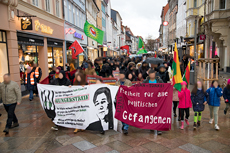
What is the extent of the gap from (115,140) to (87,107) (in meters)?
1.24

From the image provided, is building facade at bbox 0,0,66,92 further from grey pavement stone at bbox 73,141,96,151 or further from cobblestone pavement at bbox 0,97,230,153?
grey pavement stone at bbox 73,141,96,151

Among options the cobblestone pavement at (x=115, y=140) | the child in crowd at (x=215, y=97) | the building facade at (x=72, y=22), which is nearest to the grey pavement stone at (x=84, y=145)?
the cobblestone pavement at (x=115, y=140)

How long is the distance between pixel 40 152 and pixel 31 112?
12.4 feet

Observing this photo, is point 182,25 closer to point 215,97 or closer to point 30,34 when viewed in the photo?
point 30,34

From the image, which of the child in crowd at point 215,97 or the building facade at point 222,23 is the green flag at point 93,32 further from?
the building facade at point 222,23

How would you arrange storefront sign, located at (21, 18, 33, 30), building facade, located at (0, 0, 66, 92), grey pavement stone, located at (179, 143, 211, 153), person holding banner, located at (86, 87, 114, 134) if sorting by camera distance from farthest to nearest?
1. storefront sign, located at (21, 18, 33, 30)
2. building facade, located at (0, 0, 66, 92)
3. person holding banner, located at (86, 87, 114, 134)
4. grey pavement stone, located at (179, 143, 211, 153)

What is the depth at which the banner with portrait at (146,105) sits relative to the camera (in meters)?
5.55

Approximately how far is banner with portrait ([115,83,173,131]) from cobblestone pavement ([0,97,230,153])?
1.20 feet

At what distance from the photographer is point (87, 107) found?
227 inches

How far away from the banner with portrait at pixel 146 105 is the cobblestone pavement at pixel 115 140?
365 mm

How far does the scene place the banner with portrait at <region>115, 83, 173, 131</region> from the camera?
5.55 metres

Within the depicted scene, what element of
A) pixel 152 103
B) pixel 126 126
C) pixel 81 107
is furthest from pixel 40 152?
pixel 152 103

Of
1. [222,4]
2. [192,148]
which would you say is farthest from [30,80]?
[222,4]

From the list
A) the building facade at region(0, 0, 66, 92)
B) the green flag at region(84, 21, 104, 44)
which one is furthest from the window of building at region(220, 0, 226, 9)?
the building facade at region(0, 0, 66, 92)
